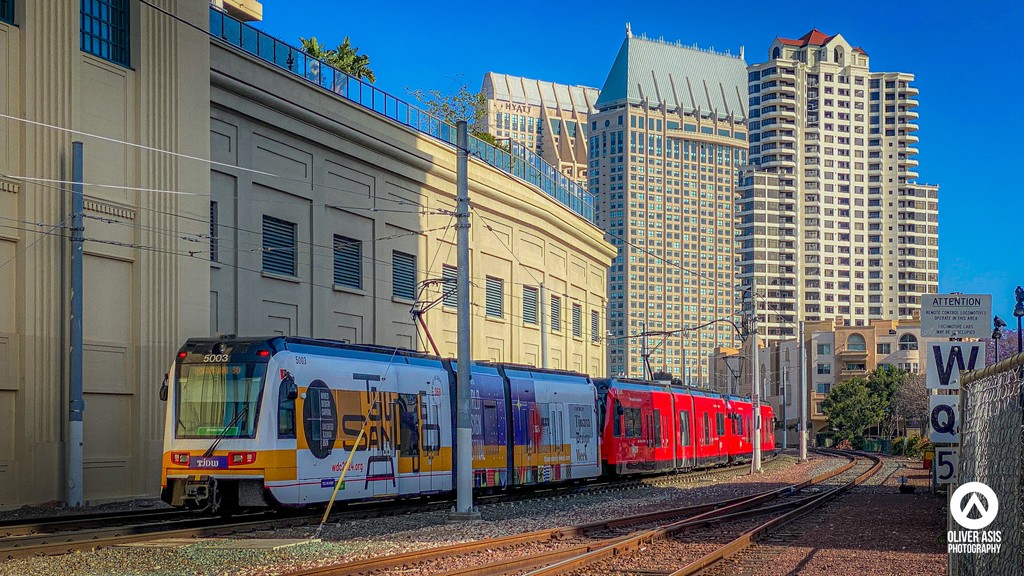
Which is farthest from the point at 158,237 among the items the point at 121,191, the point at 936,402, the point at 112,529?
the point at 936,402

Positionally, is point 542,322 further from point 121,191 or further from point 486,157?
point 121,191

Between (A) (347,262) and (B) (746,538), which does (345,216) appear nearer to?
(A) (347,262)

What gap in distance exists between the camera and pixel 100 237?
2923 centimetres

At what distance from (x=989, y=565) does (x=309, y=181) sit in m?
30.5

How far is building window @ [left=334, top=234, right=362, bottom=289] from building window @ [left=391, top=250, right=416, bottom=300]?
234 centimetres

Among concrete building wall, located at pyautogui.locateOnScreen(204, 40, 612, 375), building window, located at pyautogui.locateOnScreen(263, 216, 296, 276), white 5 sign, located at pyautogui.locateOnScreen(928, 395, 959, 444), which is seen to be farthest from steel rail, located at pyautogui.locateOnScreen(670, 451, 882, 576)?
building window, located at pyautogui.locateOnScreen(263, 216, 296, 276)

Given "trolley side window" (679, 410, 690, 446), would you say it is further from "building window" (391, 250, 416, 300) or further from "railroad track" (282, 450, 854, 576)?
"railroad track" (282, 450, 854, 576)

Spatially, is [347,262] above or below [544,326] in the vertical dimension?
above

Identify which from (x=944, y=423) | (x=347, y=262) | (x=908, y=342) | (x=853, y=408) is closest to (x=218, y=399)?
(x=944, y=423)

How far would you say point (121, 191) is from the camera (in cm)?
2998

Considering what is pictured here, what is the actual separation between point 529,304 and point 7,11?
30721mm

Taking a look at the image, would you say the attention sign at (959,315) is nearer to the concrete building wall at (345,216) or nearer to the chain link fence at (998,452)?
the chain link fence at (998,452)

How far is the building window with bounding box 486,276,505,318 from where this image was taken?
165 feet

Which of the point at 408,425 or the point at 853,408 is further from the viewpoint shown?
the point at 853,408
